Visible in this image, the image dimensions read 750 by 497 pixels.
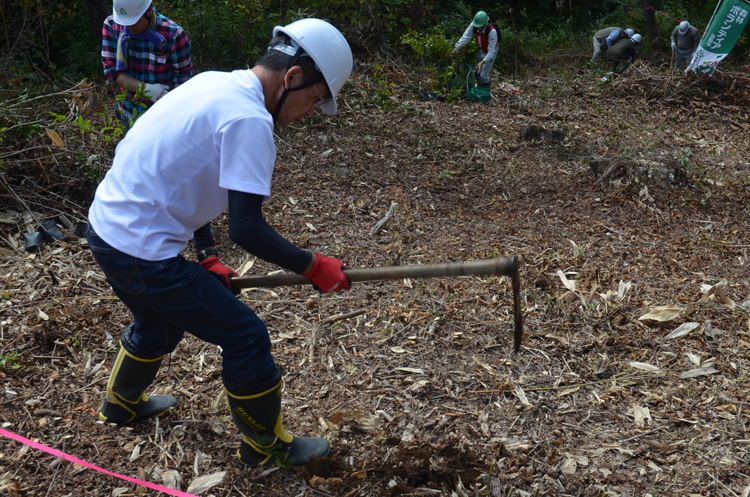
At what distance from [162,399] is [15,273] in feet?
6.02

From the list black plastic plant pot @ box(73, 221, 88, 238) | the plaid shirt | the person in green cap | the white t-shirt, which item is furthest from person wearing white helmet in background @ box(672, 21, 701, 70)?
the white t-shirt

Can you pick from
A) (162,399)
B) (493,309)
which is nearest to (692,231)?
(493,309)

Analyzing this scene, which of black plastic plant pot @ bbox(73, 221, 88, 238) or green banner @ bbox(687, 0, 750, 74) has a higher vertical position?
green banner @ bbox(687, 0, 750, 74)

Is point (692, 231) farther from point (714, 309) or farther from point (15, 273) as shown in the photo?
point (15, 273)

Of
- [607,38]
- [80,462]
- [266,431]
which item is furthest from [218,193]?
[607,38]

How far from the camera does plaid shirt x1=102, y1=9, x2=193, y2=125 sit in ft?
13.4

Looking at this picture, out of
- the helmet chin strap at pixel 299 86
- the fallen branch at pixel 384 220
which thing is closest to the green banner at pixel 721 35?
the fallen branch at pixel 384 220

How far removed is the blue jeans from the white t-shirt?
0.06 metres

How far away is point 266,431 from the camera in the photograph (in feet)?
7.82

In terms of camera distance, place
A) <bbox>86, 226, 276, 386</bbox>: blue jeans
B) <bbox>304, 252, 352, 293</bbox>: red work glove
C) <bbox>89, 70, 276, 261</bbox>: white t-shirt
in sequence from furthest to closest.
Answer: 1. <bbox>304, 252, 352, 293</bbox>: red work glove
2. <bbox>86, 226, 276, 386</bbox>: blue jeans
3. <bbox>89, 70, 276, 261</bbox>: white t-shirt

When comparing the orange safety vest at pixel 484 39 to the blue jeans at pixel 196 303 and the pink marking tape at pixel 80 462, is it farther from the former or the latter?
the pink marking tape at pixel 80 462

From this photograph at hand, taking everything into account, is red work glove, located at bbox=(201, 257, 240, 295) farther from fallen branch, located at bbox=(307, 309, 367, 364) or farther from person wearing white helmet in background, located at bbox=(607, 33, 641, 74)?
person wearing white helmet in background, located at bbox=(607, 33, 641, 74)

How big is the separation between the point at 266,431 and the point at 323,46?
1576 millimetres

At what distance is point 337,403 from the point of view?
2.94m
